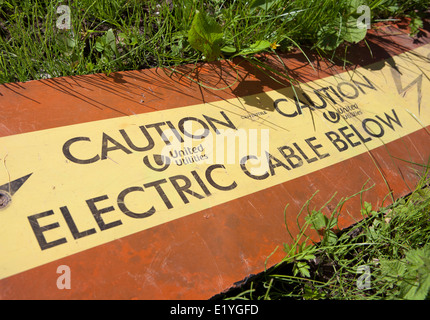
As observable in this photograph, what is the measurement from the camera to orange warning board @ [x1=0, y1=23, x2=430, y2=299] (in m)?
1.05

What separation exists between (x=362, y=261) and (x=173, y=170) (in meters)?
0.72

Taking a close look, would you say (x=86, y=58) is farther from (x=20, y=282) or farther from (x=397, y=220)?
(x=397, y=220)

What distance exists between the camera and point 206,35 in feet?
5.21

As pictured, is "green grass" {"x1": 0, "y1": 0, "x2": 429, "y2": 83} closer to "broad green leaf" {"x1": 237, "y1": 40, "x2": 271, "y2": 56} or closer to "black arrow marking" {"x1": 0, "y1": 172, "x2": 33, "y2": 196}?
"broad green leaf" {"x1": 237, "y1": 40, "x2": 271, "y2": 56}

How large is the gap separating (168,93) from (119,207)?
1.79 ft

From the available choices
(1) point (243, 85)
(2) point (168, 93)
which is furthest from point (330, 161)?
(2) point (168, 93)

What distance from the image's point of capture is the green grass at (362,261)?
3.84 feet

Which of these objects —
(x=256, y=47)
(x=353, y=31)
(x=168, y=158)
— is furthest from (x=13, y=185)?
(x=353, y=31)

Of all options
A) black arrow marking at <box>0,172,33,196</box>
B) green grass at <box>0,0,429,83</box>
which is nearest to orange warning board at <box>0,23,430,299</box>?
black arrow marking at <box>0,172,33,196</box>

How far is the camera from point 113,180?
3.93ft

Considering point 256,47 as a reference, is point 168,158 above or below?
below

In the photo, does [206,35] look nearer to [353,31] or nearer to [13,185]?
[353,31]
